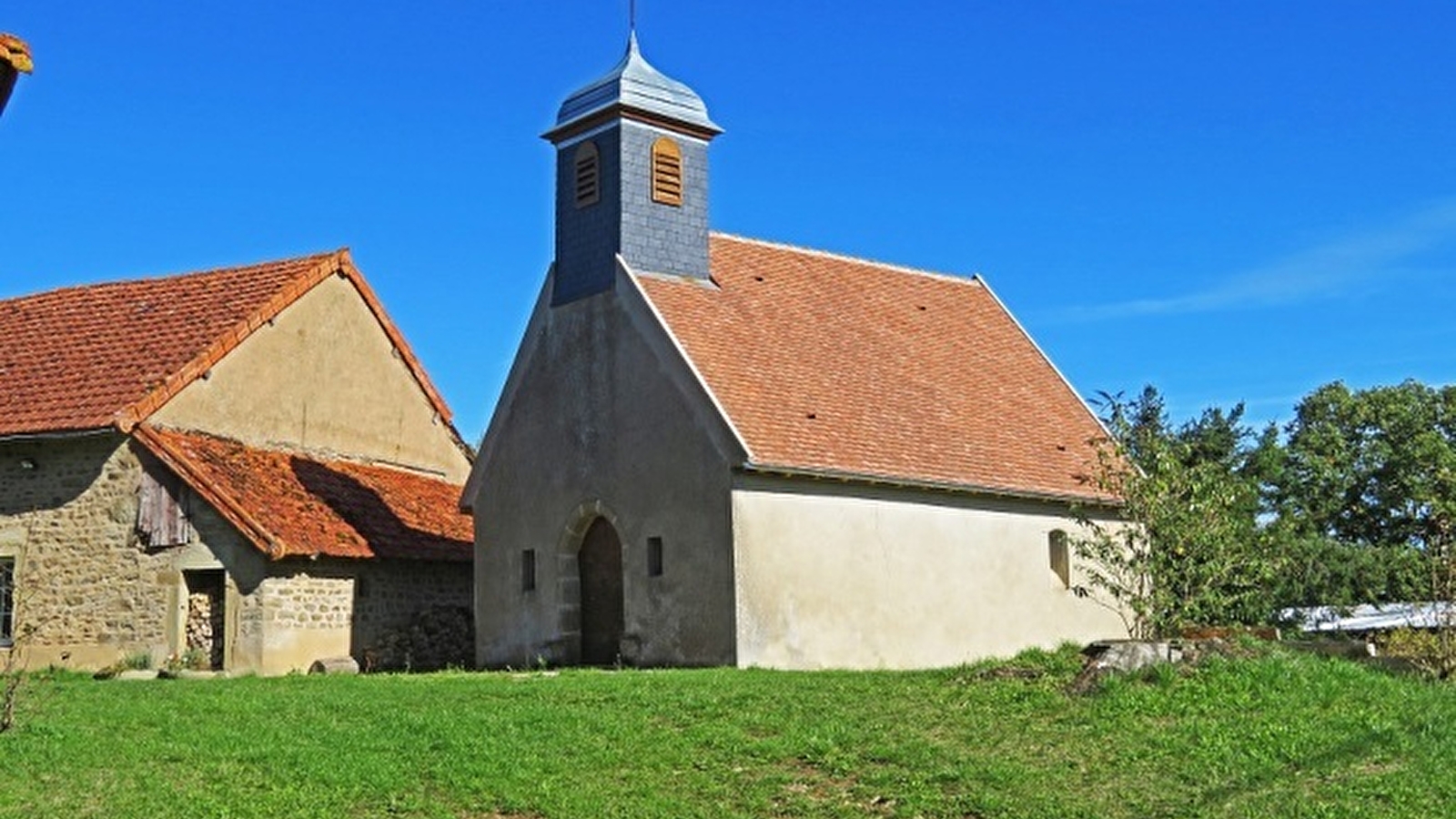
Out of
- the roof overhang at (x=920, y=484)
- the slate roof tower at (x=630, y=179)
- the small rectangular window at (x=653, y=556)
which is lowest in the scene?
the small rectangular window at (x=653, y=556)

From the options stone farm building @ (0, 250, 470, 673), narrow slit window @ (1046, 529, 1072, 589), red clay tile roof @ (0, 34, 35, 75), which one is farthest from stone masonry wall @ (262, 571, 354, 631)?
red clay tile roof @ (0, 34, 35, 75)

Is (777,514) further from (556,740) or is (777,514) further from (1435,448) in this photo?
(1435,448)

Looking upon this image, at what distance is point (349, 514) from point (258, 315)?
13.0 feet

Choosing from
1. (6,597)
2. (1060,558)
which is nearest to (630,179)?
(1060,558)

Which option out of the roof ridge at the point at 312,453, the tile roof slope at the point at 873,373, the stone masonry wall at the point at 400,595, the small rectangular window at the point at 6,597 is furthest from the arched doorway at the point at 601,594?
the small rectangular window at the point at 6,597

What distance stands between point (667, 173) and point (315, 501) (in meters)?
8.30

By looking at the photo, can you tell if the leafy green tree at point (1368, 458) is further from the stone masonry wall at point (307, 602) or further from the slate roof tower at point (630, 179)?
the stone masonry wall at point (307, 602)

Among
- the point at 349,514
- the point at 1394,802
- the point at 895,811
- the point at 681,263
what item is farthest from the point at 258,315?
the point at 1394,802

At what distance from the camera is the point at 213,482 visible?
24.8m

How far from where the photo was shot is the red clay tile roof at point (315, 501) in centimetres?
2470

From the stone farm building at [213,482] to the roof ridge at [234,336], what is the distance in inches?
1.4

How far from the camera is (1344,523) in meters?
52.2

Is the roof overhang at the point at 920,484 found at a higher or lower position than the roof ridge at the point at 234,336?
lower

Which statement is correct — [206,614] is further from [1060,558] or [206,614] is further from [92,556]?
[1060,558]
